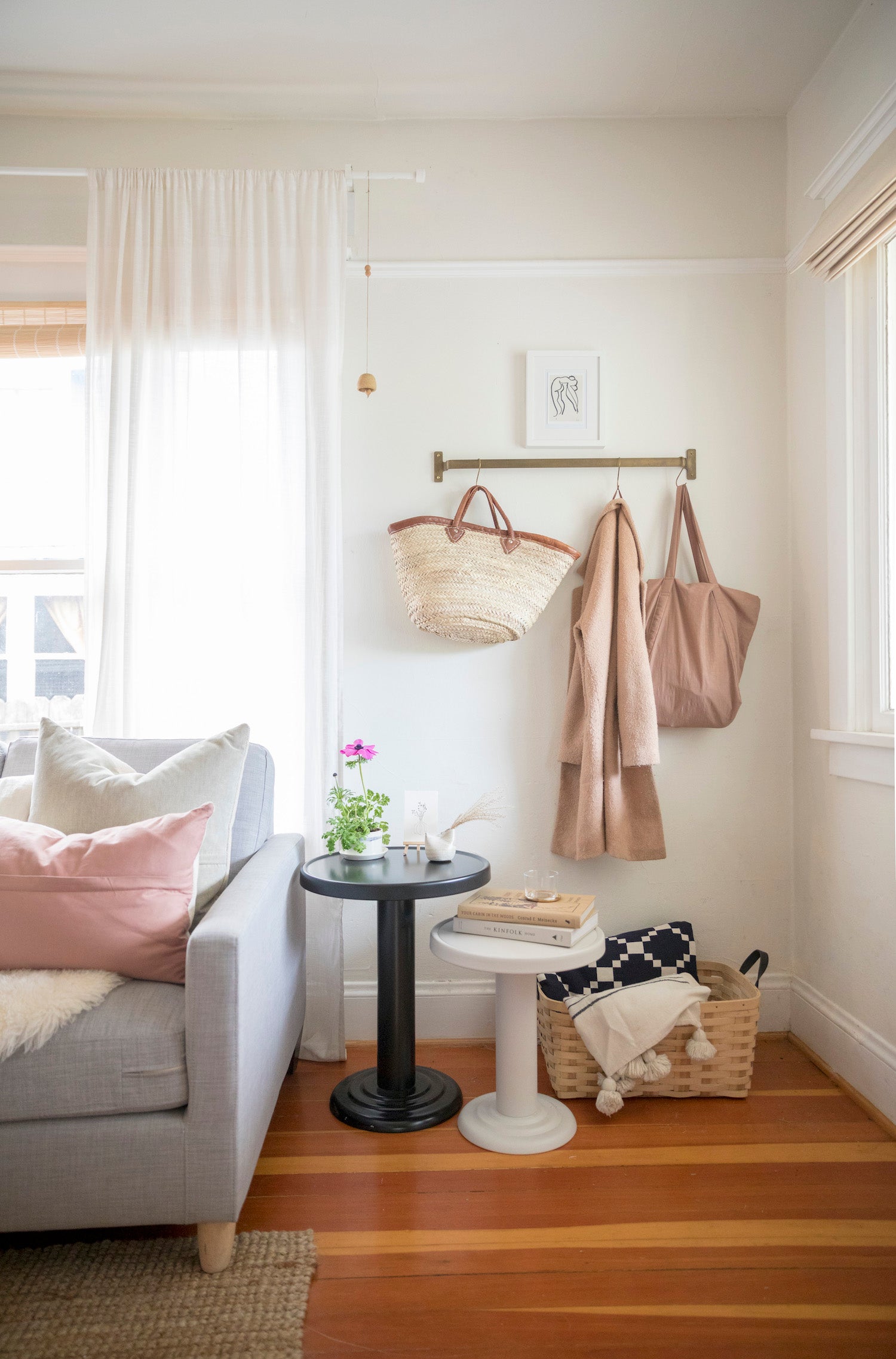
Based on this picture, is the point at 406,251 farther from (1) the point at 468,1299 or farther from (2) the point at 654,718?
(1) the point at 468,1299

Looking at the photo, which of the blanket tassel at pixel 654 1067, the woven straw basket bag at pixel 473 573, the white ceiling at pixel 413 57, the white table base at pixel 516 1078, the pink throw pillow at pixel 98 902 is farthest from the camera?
the woven straw basket bag at pixel 473 573

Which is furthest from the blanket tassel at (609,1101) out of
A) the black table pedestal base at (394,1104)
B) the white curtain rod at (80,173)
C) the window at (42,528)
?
the white curtain rod at (80,173)

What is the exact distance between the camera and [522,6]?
2.01 metres

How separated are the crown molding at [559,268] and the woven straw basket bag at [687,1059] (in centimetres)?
196

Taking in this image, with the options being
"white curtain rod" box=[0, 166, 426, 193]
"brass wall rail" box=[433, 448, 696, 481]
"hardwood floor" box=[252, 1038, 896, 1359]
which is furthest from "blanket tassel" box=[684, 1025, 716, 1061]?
"white curtain rod" box=[0, 166, 426, 193]

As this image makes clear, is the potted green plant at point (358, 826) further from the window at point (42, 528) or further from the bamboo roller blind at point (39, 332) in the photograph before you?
the bamboo roller blind at point (39, 332)

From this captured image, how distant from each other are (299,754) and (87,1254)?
45.6 inches

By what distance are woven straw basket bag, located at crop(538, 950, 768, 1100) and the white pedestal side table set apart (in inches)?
4.2

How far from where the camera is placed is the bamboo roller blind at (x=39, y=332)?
243 cm

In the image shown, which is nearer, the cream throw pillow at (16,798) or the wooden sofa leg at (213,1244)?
the wooden sofa leg at (213,1244)

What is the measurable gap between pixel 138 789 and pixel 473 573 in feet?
3.16

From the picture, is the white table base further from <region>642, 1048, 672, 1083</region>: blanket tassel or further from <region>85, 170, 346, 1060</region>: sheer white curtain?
<region>85, 170, 346, 1060</region>: sheer white curtain

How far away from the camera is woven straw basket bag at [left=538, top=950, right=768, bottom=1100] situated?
6.50ft

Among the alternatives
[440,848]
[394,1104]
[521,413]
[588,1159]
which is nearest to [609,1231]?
[588,1159]
